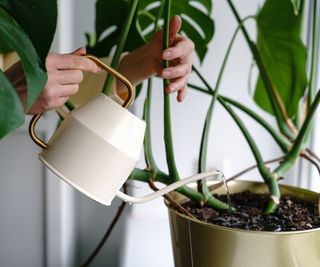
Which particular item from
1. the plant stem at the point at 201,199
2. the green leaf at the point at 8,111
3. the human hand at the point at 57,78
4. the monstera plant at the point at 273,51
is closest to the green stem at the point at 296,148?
the monstera plant at the point at 273,51

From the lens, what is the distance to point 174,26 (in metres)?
0.53

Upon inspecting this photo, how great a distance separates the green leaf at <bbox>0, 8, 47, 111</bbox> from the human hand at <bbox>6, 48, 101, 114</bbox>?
0.06 metres

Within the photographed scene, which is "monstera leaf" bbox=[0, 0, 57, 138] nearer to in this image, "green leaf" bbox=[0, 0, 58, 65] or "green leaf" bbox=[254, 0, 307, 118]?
"green leaf" bbox=[0, 0, 58, 65]

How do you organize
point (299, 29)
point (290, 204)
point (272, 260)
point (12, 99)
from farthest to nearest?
1. point (299, 29)
2. point (290, 204)
3. point (272, 260)
4. point (12, 99)

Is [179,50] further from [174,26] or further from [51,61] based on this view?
[51,61]

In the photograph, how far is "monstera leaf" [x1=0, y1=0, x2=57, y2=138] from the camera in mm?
287

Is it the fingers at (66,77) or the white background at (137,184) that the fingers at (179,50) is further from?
the white background at (137,184)

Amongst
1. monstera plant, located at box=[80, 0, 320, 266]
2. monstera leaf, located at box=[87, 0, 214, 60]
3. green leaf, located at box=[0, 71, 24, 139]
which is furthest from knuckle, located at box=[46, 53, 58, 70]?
monstera leaf, located at box=[87, 0, 214, 60]

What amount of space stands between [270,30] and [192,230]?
17.2 inches

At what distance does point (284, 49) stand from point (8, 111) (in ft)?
1.94

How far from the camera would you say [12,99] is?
0.29 m

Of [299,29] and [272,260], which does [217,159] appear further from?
[272,260]

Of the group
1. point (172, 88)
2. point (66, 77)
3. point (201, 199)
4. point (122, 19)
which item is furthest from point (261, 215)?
point (122, 19)

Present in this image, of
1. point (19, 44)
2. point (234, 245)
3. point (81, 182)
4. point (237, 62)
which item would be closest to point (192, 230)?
point (234, 245)
